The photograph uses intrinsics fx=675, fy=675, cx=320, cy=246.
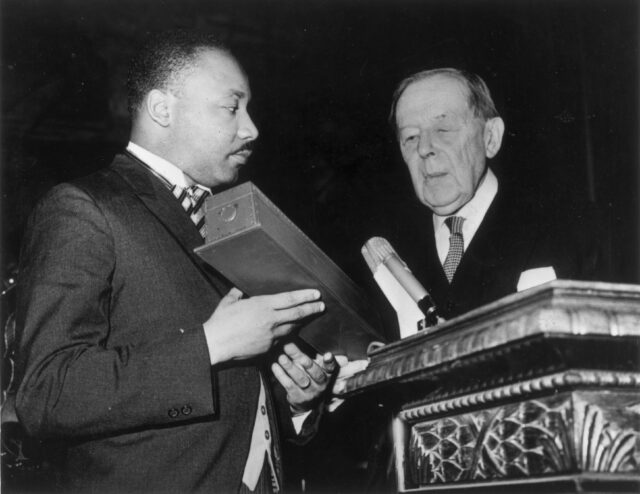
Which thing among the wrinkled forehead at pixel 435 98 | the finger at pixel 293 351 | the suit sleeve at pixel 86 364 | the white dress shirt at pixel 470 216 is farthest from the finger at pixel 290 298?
the wrinkled forehead at pixel 435 98

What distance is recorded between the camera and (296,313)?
135 cm

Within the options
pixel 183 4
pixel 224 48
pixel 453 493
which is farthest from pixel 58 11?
pixel 453 493

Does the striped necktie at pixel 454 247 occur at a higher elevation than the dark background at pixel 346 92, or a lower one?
lower

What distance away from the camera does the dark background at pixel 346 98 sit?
2.40 m

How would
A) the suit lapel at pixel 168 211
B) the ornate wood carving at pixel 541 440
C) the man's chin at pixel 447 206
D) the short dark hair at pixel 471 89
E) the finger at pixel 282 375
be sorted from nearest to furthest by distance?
the ornate wood carving at pixel 541 440, the suit lapel at pixel 168 211, the finger at pixel 282 375, the man's chin at pixel 447 206, the short dark hair at pixel 471 89

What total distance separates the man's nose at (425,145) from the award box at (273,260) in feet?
2.37

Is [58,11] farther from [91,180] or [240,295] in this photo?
[240,295]

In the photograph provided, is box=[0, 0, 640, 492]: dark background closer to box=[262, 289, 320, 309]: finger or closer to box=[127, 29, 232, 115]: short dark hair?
box=[262, 289, 320, 309]: finger

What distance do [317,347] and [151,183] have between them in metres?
0.57

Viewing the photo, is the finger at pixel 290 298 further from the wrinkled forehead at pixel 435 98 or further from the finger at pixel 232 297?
the wrinkled forehead at pixel 435 98

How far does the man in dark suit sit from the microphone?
0.57ft

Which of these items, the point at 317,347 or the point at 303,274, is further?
→ the point at 317,347

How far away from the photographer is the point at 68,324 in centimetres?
132

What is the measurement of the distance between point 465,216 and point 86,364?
120cm
